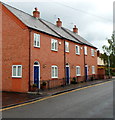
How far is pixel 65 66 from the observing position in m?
19.8

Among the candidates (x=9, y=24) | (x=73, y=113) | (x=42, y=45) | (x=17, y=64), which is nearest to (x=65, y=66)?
(x=42, y=45)

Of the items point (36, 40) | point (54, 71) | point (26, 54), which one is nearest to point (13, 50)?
point (26, 54)

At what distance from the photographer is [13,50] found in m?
15.3

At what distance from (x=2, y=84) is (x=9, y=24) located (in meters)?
6.03

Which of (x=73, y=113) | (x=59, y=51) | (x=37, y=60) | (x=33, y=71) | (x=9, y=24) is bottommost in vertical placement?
(x=73, y=113)

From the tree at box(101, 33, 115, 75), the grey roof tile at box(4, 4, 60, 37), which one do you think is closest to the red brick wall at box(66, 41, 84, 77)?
the grey roof tile at box(4, 4, 60, 37)

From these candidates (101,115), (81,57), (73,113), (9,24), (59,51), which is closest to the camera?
(101,115)

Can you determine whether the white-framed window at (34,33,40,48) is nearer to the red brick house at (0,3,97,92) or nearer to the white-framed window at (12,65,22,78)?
the red brick house at (0,3,97,92)

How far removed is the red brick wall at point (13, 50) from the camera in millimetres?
14339

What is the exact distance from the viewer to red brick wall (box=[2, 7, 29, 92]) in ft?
47.0

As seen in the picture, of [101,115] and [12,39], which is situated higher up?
[12,39]

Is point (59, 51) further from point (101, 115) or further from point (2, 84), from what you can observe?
point (101, 115)

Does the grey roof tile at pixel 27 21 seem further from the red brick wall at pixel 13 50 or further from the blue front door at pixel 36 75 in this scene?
the blue front door at pixel 36 75

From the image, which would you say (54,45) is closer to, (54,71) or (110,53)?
(54,71)
